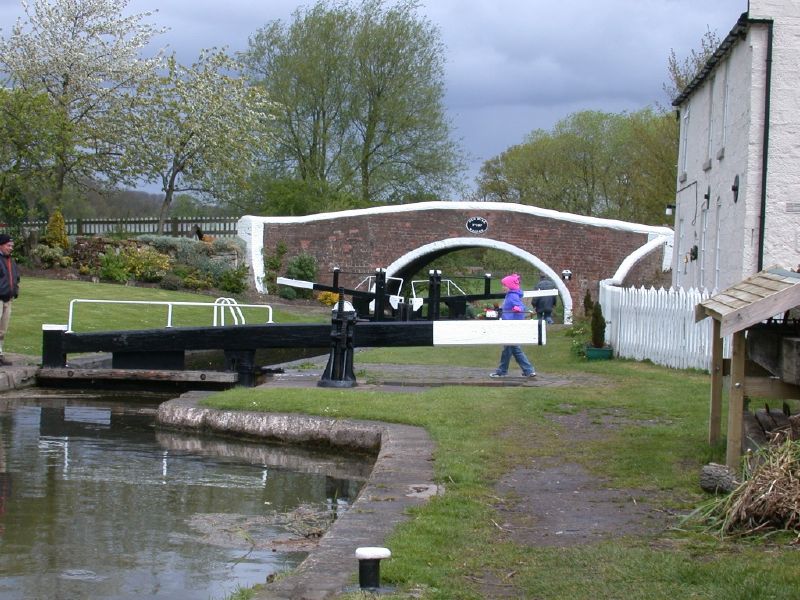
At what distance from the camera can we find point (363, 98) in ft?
144

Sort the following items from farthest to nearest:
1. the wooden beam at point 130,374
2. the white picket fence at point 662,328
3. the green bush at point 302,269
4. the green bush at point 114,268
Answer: the green bush at point 302,269
the green bush at point 114,268
the white picket fence at point 662,328
the wooden beam at point 130,374

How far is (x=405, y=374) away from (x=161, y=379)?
3.12 m

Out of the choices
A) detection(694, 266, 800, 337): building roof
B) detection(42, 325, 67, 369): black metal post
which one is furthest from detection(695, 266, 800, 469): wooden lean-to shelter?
detection(42, 325, 67, 369): black metal post

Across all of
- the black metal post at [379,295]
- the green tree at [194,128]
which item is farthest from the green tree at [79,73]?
the black metal post at [379,295]

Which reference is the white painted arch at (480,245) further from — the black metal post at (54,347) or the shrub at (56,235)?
the black metal post at (54,347)

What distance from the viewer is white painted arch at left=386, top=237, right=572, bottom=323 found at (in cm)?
→ 3322

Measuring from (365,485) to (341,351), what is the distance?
16.1ft

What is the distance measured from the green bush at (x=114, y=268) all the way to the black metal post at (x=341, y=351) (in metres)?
19.5

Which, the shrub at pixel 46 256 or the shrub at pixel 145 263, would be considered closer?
the shrub at pixel 46 256

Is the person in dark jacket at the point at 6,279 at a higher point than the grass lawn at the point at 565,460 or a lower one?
higher

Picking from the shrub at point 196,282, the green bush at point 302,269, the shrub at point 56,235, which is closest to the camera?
the shrub at point 196,282

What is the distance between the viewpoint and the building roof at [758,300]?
19.8 feet

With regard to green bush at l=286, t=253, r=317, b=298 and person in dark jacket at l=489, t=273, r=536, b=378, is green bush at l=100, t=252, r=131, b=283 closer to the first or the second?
green bush at l=286, t=253, r=317, b=298

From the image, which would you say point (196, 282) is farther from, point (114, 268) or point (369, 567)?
point (369, 567)
